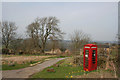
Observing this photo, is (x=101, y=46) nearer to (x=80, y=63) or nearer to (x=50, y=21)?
(x=80, y=63)

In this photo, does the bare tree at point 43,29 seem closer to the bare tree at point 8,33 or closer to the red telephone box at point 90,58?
the bare tree at point 8,33

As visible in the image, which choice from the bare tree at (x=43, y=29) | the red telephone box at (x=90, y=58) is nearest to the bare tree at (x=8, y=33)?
the bare tree at (x=43, y=29)

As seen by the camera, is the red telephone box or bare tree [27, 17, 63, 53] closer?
the red telephone box

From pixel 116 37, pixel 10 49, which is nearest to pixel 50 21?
pixel 10 49

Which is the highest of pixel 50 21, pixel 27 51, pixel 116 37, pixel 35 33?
pixel 50 21

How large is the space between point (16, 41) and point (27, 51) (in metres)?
3.60

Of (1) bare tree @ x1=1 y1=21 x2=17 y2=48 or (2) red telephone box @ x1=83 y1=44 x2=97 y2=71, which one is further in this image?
(1) bare tree @ x1=1 y1=21 x2=17 y2=48

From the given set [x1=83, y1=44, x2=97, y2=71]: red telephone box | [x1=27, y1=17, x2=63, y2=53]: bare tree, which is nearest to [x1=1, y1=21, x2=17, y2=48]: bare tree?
[x1=27, y1=17, x2=63, y2=53]: bare tree

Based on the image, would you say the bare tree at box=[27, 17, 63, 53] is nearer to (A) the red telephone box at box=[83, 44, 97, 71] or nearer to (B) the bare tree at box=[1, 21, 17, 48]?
(B) the bare tree at box=[1, 21, 17, 48]

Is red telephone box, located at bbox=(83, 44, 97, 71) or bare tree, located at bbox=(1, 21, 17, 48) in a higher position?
bare tree, located at bbox=(1, 21, 17, 48)

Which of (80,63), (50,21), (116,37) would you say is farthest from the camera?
(50,21)

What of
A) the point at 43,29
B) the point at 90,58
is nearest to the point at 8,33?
the point at 43,29

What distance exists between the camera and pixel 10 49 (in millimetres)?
19562

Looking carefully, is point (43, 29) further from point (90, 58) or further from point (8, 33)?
point (90, 58)
